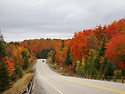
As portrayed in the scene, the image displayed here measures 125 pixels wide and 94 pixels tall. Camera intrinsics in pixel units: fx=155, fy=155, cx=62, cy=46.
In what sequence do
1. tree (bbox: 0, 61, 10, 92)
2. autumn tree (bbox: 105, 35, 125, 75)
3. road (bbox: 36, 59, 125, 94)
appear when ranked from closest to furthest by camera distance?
1. road (bbox: 36, 59, 125, 94)
2. autumn tree (bbox: 105, 35, 125, 75)
3. tree (bbox: 0, 61, 10, 92)

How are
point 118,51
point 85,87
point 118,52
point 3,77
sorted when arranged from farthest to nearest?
1. point 3,77
2. point 118,51
3. point 118,52
4. point 85,87

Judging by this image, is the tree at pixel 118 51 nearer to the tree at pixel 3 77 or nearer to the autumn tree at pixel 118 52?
the autumn tree at pixel 118 52

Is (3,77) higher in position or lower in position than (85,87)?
lower

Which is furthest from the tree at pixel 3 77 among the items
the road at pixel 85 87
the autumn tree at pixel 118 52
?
the autumn tree at pixel 118 52

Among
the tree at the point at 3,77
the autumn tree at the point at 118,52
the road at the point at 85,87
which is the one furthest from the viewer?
the tree at the point at 3,77

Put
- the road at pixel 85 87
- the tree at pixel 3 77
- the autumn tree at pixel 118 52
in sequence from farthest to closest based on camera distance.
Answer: the tree at pixel 3 77 < the autumn tree at pixel 118 52 < the road at pixel 85 87

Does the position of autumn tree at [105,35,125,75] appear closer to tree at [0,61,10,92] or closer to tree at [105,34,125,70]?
tree at [105,34,125,70]

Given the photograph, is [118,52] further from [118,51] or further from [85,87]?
[85,87]

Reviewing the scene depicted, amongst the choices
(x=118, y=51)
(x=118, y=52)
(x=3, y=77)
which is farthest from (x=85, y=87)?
(x=3, y=77)

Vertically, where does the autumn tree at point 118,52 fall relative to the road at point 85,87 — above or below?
above

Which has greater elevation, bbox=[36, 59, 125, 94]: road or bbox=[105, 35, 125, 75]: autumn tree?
bbox=[105, 35, 125, 75]: autumn tree

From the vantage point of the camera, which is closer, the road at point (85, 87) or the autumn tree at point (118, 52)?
the road at point (85, 87)

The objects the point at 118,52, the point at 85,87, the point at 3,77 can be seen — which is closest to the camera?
the point at 85,87

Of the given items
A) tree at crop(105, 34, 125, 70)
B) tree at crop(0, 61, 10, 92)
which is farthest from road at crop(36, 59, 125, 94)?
tree at crop(0, 61, 10, 92)
